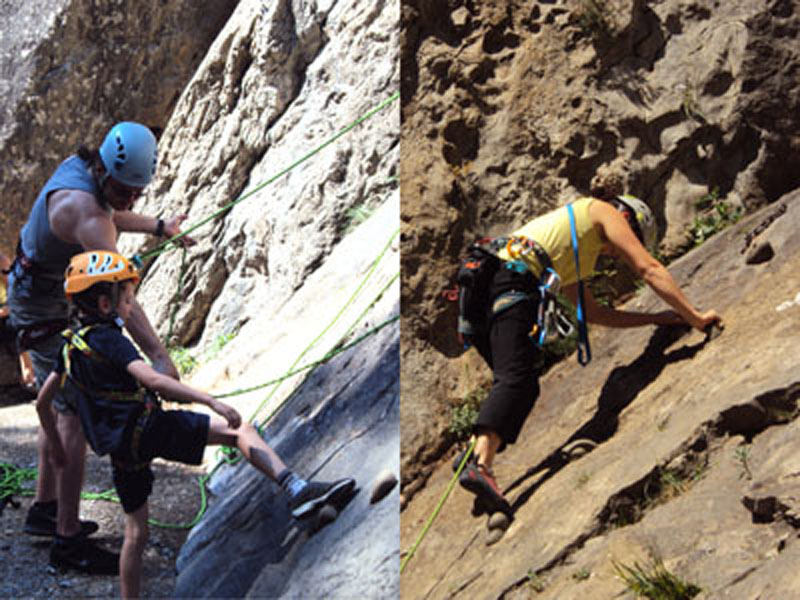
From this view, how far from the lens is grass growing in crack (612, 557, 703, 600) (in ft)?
9.75

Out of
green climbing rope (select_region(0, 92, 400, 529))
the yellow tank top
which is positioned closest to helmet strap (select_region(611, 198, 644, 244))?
the yellow tank top

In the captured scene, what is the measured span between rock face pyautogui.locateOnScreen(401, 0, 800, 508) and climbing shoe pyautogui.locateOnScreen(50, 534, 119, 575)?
8.74 ft

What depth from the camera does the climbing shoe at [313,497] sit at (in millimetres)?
2412

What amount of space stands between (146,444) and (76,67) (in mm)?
1375

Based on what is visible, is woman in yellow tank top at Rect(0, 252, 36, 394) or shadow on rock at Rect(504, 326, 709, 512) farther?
shadow on rock at Rect(504, 326, 709, 512)

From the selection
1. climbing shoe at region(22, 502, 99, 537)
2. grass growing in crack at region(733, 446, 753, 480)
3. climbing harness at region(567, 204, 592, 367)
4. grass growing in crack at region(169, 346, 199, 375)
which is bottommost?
grass growing in crack at region(733, 446, 753, 480)

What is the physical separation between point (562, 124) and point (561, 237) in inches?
40.0

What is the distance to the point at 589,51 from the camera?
527 cm

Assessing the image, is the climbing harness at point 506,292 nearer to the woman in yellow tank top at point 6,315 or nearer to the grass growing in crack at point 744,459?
the grass growing in crack at point 744,459

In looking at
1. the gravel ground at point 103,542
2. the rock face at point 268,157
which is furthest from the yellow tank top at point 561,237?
the gravel ground at point 103,542

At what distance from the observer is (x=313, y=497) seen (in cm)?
242

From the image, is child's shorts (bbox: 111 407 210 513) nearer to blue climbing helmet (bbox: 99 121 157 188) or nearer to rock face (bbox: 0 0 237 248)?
blue climbing helmet (bbox: 99 121 157 188)

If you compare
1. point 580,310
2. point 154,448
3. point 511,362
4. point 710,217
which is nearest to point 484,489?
point 511,362

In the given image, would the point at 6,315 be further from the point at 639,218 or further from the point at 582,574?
the point at 639,218
